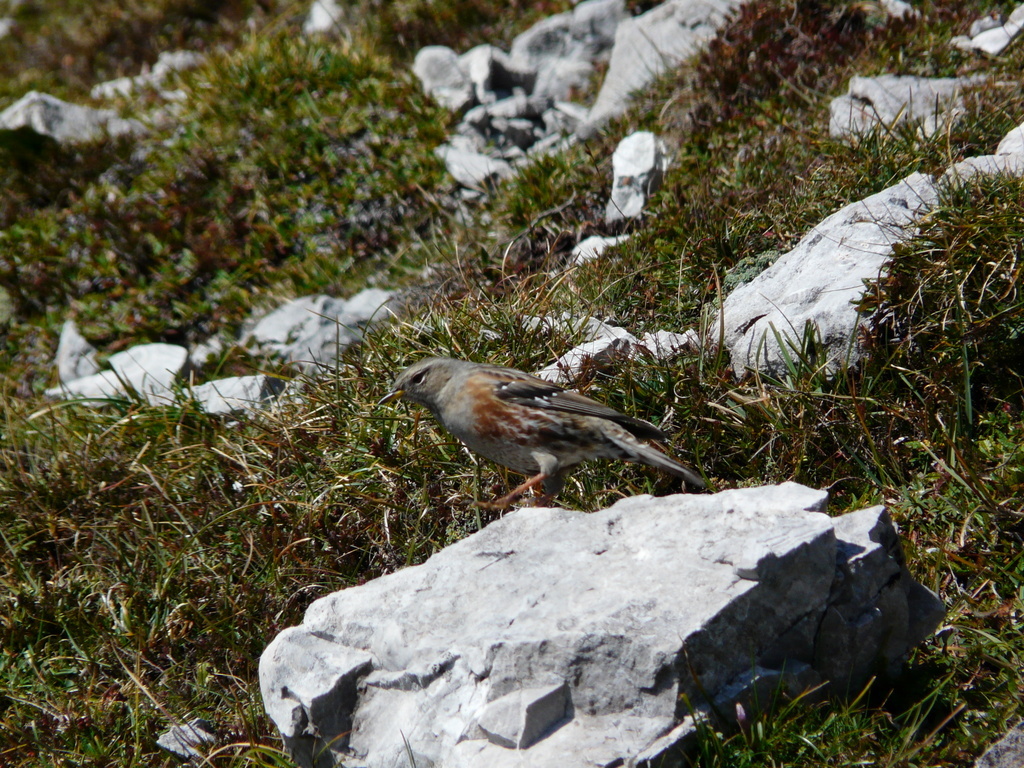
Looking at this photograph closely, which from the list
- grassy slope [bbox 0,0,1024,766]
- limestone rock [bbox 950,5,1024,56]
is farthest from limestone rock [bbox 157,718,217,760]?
limestone rock [bbox 950,5,1024,56]

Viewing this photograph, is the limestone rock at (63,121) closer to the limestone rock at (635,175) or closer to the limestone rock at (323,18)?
the limestone rock at (323,18)

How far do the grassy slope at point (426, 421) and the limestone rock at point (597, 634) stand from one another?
11.8 inches

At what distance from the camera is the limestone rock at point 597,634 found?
12.7ft

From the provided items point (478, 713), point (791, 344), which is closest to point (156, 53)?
point (791, 344)

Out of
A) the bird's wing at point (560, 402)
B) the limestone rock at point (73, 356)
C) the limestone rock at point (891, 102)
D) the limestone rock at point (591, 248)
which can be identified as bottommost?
the limestone rock at point (73, 356)

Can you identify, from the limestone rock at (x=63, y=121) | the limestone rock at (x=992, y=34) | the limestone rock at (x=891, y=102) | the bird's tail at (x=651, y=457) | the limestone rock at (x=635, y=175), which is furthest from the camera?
the limestone rock at (x=63, y=121)

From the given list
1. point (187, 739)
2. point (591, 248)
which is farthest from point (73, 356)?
point (187, 739)

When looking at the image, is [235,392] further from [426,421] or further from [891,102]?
[891,102]

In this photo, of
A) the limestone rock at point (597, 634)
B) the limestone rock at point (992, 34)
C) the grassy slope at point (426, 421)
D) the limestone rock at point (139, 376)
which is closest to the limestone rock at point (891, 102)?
the grassy slope at point (426, 421)

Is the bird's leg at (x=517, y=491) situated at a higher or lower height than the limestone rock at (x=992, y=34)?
lower

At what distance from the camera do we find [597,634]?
3912 mm

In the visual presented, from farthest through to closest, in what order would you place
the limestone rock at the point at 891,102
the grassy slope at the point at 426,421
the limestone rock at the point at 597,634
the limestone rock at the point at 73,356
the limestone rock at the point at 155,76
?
1. the limestone rock at the point at 155,76
2. the limestone rock at the point at 73,356
3. the limestone rock at the point at 891,102
4. the grassy slope at the point at 426,421
5. the limestone rock at the point at 597,634

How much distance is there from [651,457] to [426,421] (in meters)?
1.95

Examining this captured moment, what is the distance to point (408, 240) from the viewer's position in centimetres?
999
